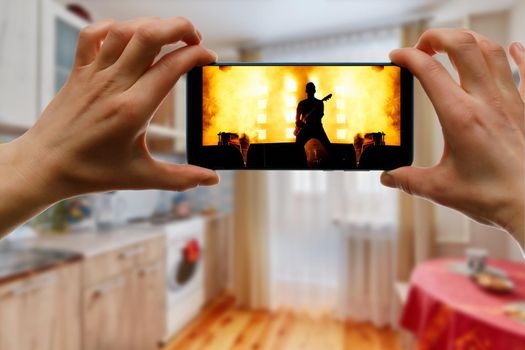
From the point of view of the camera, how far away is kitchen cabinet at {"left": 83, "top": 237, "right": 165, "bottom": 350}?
1478mm

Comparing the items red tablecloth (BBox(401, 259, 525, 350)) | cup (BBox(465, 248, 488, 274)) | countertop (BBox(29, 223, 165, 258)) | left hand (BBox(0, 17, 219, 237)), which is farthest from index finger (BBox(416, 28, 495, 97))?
countertop (BBox(29, 223, 165, 258))

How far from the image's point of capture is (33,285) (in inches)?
46.4

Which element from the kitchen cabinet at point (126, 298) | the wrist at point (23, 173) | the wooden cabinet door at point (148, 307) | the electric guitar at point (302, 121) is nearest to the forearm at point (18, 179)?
the wrist at point (23, 173)

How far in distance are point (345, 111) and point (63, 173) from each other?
17.5 inches

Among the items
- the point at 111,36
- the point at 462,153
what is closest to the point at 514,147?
the point at 462,153

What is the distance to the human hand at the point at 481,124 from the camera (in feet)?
1.18

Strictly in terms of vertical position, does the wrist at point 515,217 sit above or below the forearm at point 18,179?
below

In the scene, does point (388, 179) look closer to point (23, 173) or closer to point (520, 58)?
point (520, 58)

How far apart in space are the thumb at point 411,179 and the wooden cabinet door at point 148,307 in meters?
1.81

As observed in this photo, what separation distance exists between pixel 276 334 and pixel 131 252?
1.36m

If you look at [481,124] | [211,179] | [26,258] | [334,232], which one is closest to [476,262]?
[334,232]

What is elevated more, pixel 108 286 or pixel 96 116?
pixel 96 116

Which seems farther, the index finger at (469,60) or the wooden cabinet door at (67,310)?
the wooden cabinet door at (67,310)

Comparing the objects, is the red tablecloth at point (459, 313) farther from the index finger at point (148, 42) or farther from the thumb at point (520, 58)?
the index finger at point (148, 42)
